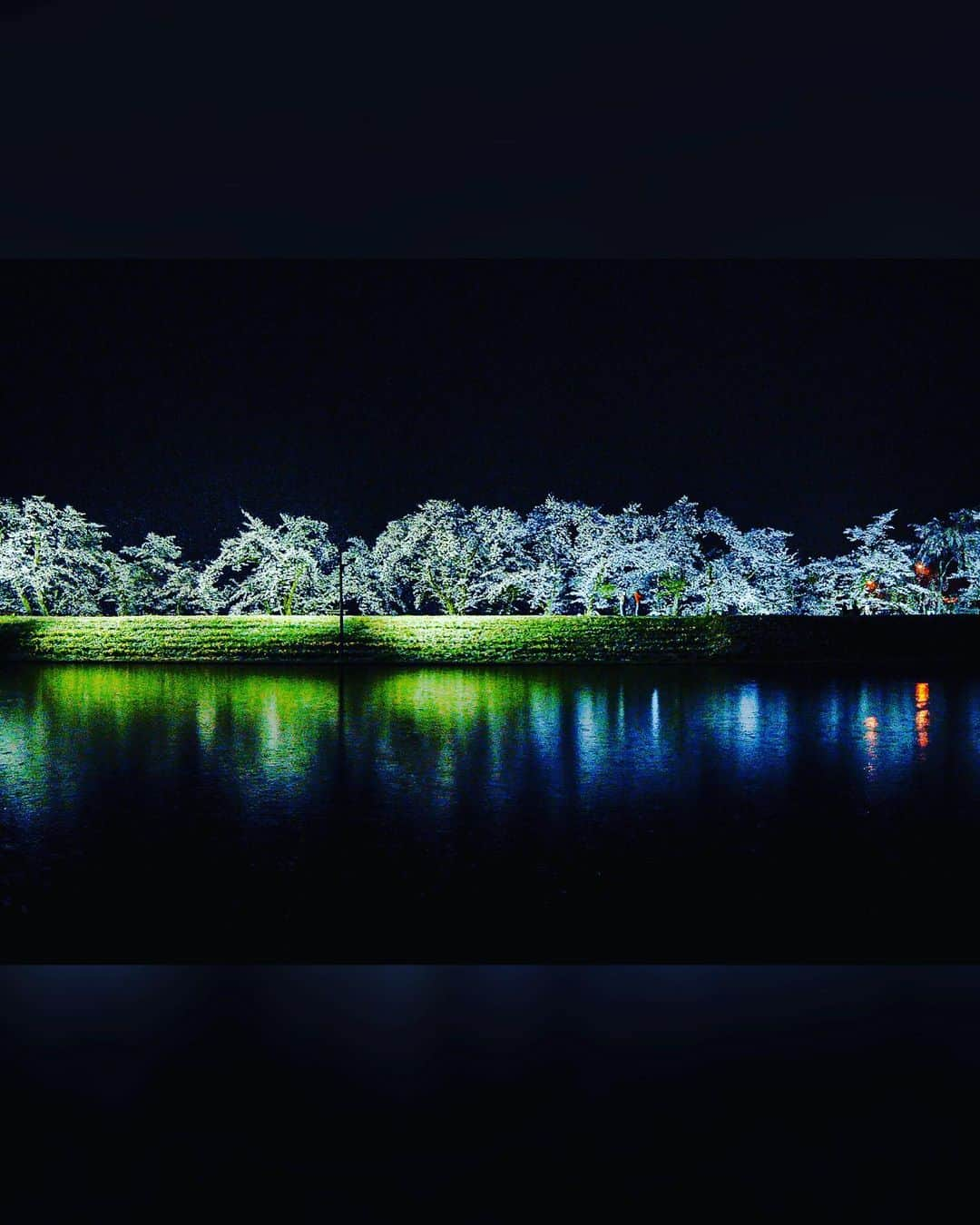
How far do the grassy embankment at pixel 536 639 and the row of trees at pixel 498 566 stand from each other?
78.8 inches

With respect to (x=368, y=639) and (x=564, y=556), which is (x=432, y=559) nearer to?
(x=564, y=556)

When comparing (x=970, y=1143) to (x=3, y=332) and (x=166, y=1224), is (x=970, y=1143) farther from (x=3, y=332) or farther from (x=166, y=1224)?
(x=3, y=332)

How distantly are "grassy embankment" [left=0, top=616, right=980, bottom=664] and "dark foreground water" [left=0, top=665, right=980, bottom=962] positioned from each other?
7209 millimetres

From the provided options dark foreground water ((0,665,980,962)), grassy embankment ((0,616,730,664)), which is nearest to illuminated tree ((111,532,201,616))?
grassy embankment ((0,616,730,664))

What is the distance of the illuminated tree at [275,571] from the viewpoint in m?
17.7

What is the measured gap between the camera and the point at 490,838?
12.7 feet

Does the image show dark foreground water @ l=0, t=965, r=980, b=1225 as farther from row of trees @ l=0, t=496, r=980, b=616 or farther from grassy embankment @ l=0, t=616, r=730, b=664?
row of trees @ l=0, t=496, r=980, b=616

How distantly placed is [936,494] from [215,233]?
1698cm

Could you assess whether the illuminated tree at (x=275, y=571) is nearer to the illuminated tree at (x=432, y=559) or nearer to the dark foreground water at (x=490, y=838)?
the illuminated tree at (x=432, y=559)

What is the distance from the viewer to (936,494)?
730 inches

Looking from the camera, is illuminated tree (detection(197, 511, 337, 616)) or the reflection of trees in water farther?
illuminated tree (detection(197, 511, 337, 616))

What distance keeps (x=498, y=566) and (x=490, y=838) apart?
46.7 ft

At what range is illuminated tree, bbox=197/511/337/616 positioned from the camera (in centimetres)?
1770

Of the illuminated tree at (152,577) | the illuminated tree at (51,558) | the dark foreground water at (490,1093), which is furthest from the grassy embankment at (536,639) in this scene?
the dark foreground water at (490,1093)
